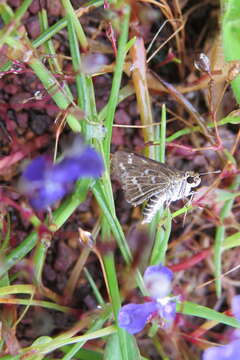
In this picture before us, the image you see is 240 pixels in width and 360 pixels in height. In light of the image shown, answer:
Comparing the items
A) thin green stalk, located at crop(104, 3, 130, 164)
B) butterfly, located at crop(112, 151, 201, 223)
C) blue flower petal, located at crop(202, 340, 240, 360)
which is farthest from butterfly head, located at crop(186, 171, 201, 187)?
blue flower petal, located at crop(202, 340, 240, 360)

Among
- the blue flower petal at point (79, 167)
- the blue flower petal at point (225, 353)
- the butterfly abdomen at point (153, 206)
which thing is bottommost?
the blue flower petal at point (225, 353)

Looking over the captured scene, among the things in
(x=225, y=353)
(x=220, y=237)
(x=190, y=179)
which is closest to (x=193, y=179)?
(x=190, y=179)

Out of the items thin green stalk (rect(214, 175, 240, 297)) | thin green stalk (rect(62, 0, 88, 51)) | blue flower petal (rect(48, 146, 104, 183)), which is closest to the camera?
blue flower petal (rect(48, 146, 104, 183))

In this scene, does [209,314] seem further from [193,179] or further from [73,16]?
[73,16]

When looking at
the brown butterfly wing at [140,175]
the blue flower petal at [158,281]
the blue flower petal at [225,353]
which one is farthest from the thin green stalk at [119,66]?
the blue flower petal at [225,353]

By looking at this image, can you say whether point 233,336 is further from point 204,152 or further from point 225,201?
point 204,152

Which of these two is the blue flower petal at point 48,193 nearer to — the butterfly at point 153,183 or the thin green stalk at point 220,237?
the butterfly at point 153,183

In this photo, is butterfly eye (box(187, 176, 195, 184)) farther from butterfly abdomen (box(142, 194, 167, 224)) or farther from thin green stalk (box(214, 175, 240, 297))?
thin green stalk (box(214, 175, 240, 297))
